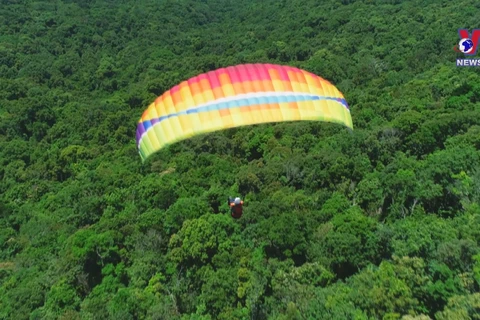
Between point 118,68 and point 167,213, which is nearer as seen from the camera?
point 167,213

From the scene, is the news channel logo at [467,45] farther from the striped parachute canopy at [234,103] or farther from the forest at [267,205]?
the striped parachute canopy at [234,103]

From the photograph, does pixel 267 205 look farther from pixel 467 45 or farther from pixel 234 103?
pixel 467 45

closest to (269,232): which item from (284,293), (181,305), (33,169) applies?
(284,293)

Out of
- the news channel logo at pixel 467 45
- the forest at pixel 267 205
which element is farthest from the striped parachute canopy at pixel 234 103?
the news channel logo at pixel 467 45

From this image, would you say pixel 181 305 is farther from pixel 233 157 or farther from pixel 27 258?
pixel 233 157

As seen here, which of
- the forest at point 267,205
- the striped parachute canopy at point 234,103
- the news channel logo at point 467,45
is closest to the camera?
the striped parachute canopy at point 234,103

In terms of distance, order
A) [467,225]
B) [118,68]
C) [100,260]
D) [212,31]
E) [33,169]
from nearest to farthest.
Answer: [467,225], [100,260], [33,169], [118,68], [212,31]

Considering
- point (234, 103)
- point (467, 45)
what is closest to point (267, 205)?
point (234, 103)
